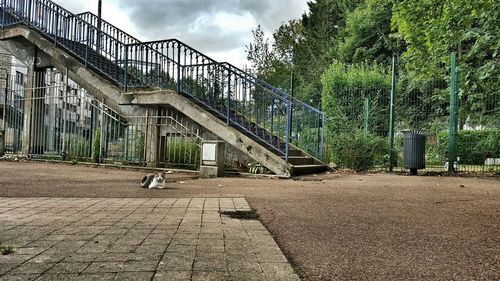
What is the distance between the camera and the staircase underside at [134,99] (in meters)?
9.97

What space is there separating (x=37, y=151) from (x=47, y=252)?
1370cm

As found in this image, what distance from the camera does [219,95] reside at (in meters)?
11.2

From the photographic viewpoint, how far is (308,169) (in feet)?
34.3

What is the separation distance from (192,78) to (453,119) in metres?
7.42

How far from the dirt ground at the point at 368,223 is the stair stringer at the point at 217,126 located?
2091 mm

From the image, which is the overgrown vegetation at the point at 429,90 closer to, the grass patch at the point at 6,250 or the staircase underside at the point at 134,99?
the staircase underside at the point at 134,99

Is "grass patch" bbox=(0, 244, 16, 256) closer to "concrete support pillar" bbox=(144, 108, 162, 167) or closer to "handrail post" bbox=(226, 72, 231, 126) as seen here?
"handrail post" bbox=(226, 72, 231, 126)


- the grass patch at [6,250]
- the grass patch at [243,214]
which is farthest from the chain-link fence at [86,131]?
the grass patch at [6,250]

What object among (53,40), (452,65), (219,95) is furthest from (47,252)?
(53,40)

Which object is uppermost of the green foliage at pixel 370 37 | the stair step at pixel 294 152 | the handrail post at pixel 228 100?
the green foliage at pixel 370 37

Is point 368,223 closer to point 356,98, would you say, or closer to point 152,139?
point 152,139

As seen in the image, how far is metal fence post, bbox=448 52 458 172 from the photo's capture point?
11547mm

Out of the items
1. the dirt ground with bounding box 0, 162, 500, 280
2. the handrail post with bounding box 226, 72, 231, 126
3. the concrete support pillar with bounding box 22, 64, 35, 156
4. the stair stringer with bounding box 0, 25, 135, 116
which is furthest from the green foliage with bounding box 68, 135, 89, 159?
the dirt ground with bounding box 0, 162, 500, 280

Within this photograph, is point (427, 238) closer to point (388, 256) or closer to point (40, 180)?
point (388, 256)
